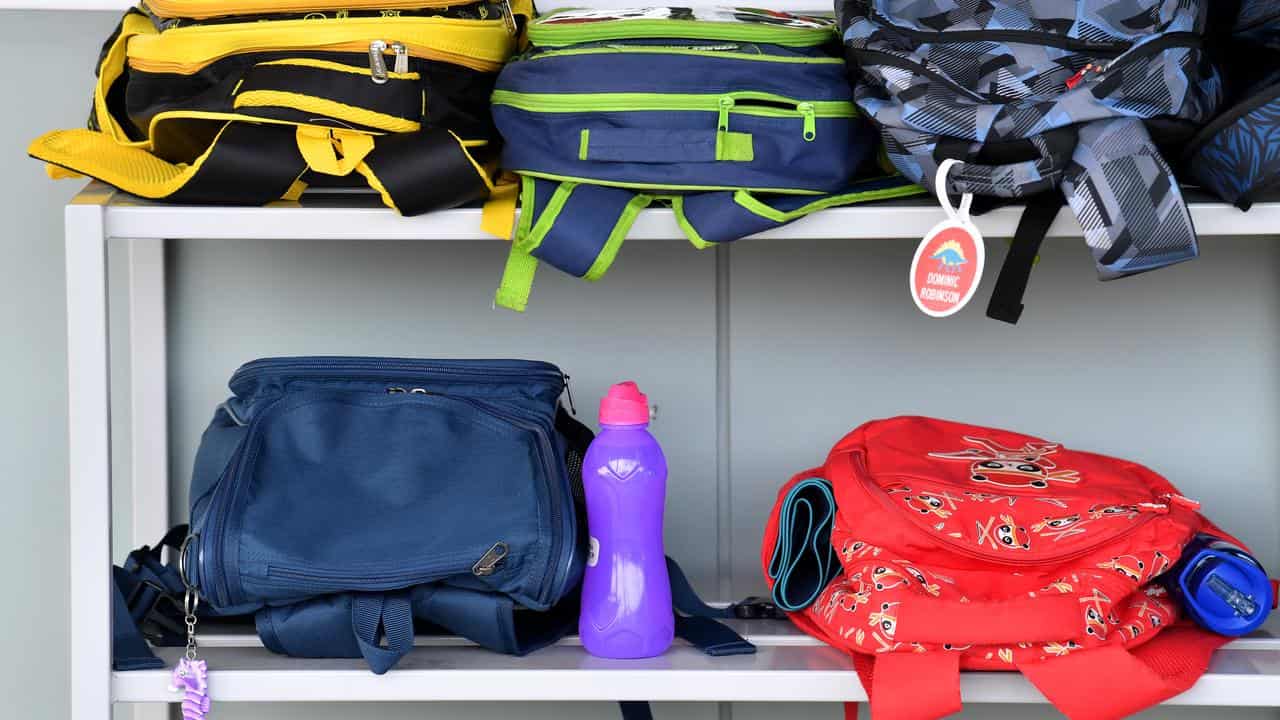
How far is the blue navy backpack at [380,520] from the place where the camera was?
3.73ft

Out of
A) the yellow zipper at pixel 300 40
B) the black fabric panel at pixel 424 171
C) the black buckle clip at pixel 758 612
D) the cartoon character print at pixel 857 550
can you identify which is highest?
the yellow zipper at pixel 300 40

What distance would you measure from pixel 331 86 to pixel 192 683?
→ 1.73 ft

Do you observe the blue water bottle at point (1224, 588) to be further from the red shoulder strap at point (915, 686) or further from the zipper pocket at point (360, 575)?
the zipper pocket at point (360, 575)

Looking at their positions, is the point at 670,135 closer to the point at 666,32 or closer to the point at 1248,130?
the point at 666,32

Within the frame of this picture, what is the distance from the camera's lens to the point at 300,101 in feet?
3.63

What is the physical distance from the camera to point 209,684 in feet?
3.81

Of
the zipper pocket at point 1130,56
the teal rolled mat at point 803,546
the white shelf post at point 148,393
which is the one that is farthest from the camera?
the white shelf post at point 148,393

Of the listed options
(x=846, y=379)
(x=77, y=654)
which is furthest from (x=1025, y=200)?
(x=77, y=654)

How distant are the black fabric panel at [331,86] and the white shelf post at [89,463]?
0.18m

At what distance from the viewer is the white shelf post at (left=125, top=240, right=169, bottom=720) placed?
1.47m

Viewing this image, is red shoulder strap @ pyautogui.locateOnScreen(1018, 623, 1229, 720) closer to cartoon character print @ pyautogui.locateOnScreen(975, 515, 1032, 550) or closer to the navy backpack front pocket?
cartoon character print @ pyautogui.locateOnScreen(975, 515, 1032, 550)

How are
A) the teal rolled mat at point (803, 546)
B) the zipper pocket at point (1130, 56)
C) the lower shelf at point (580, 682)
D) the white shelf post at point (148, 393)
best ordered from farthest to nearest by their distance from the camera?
the white shelf post at point (148, 393) → the teal rolled mat at point (803, 546) → the lower shelf at point (580, 682) → the zipper pocket at point (1130, 56)

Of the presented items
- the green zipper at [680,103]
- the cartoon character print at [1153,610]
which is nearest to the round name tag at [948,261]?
the green zipper at [680,103]

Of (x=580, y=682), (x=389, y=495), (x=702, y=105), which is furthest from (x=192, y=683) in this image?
(x=702, y=105)
